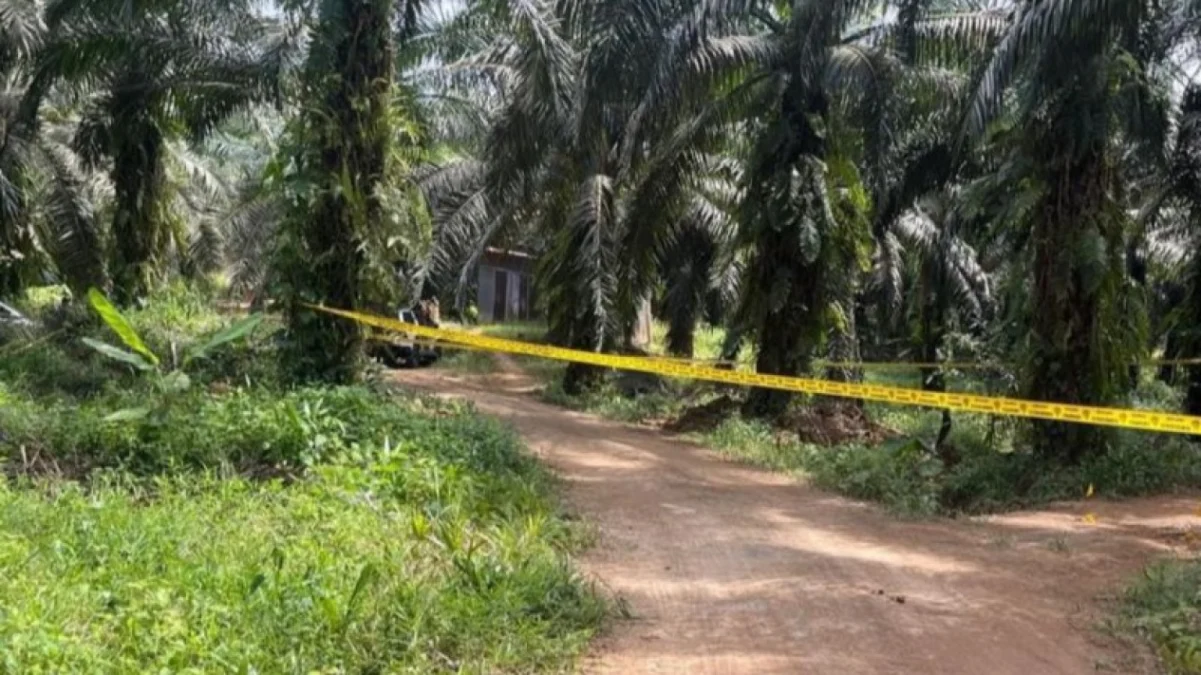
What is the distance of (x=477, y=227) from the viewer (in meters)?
19.3

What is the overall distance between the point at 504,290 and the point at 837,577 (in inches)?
1071

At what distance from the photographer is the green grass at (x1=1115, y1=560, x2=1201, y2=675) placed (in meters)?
4.93

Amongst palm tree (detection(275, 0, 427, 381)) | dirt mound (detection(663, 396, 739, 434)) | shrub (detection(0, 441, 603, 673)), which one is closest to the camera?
shrub (detection(0, 441, 603, 673))

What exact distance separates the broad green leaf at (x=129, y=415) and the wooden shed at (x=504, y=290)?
24665mm

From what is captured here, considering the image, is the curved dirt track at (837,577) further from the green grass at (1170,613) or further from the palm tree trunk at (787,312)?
the palm tree trunk at (787,312)

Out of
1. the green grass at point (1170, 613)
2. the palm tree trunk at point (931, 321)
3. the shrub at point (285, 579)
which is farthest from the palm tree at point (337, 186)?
the palm tree trunk at point (931, 321)

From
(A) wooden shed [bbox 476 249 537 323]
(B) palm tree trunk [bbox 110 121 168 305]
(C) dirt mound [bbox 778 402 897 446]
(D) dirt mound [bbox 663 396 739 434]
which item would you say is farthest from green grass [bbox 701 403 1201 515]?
(A) wooden shed [bbox 476 249 537 323]

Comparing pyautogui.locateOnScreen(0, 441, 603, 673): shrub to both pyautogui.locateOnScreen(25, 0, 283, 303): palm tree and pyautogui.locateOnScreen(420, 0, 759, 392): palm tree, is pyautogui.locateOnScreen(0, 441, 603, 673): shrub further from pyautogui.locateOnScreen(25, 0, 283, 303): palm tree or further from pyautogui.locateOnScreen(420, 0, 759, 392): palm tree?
pyautogui.locateOnScreen(25, 0, 283, 303): palm tree

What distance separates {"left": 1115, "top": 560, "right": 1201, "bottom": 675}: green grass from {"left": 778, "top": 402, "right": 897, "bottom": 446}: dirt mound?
6.13m

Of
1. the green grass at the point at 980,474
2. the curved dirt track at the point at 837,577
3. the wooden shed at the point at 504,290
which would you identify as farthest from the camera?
the wooden shed at the point at 504,290

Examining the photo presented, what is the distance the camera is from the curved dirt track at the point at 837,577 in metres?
4.93

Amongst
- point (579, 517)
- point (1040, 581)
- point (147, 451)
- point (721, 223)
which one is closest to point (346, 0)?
point (147, 451)

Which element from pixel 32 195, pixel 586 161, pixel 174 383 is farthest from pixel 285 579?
pixel 32 195

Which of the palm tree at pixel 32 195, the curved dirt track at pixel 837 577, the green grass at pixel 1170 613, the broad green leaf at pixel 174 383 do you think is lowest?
the curved dirt track at pixel 837 577
